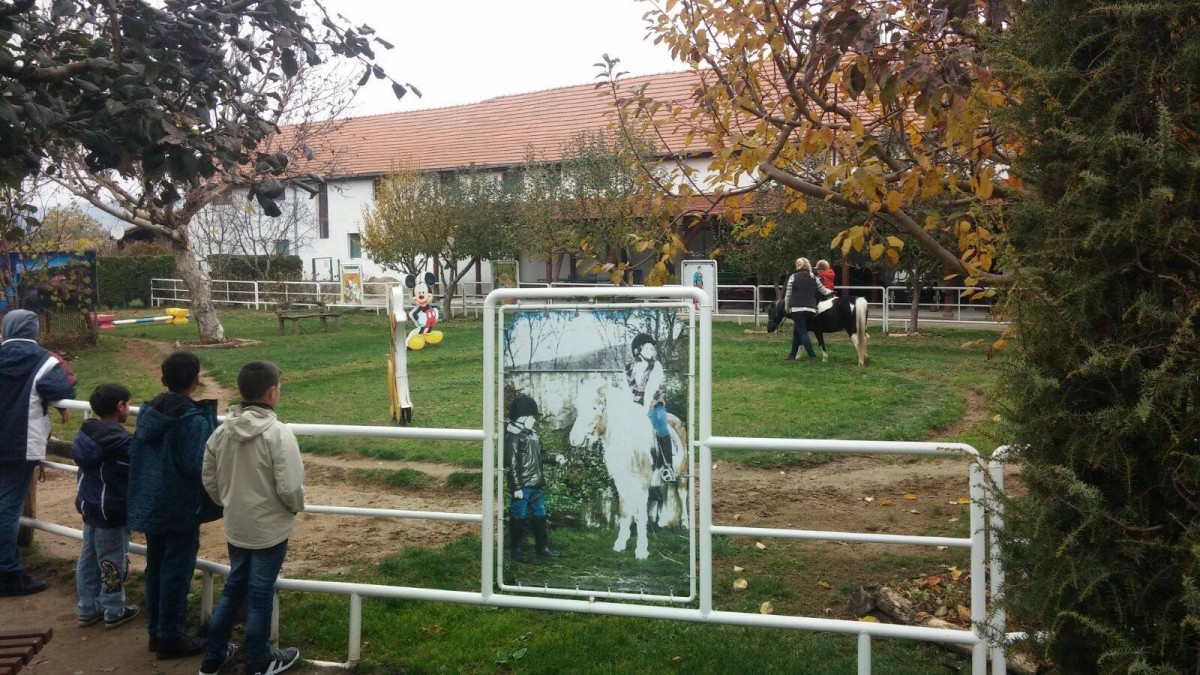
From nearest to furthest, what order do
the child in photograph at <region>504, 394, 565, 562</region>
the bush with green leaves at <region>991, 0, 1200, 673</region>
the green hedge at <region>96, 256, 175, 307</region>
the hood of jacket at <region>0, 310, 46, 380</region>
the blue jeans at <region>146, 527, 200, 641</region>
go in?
the bush with green leaves at <region>991, 0, 1200, 673</region> → the child in photograph at <region>504, 394, 565, 562</region> → the blue jeans at <region>146, 527, 200, 641</region> → the hood of jacket at <region>0, 310, 46, 380</region> → the green hedge at <region>96, 256, 175, 307</region>

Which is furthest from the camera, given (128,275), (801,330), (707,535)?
(128,275)

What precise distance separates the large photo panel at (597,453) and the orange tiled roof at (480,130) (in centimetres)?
2838

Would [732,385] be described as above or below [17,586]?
above

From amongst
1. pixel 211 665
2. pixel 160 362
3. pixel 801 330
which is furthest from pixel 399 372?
pixel 160 362

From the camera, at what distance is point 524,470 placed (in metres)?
4.46

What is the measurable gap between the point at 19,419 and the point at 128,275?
35.8 m

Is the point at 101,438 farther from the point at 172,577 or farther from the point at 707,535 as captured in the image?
the point at 707,535

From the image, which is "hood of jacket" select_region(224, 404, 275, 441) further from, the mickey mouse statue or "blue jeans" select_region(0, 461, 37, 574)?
the mickey mouse statue

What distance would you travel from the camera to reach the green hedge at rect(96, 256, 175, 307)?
124 ft

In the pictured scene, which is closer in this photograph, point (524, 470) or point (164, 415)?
point (524, 470)

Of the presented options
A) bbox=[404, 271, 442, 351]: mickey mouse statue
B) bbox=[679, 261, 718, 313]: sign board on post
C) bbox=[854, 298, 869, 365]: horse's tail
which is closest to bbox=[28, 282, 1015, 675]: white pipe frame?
bbox=[854, 298, 869, 365]: horse's tail

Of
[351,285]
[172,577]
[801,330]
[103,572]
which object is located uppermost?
[351,285]

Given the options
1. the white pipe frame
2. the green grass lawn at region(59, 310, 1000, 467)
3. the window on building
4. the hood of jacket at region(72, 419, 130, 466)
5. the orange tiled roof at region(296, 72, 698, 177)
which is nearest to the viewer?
the white pipe frame

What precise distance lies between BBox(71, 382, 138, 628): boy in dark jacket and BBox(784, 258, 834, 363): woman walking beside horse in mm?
12071
